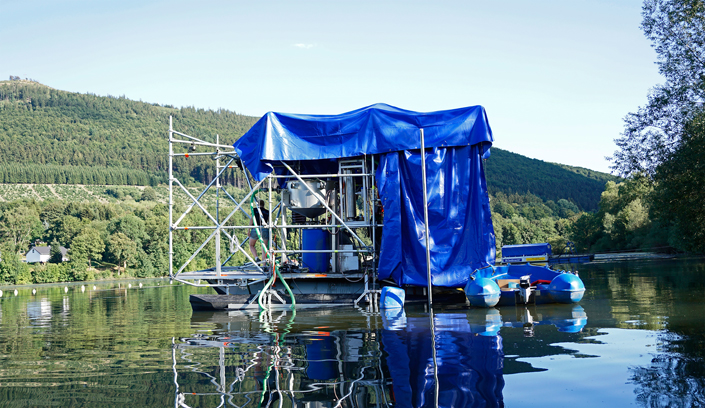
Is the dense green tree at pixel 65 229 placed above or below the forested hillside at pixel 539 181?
below

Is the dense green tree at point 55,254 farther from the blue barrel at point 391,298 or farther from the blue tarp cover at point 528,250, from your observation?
the blue barrel at point 391,298

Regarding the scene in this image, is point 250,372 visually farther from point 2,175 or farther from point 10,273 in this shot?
point 2,175

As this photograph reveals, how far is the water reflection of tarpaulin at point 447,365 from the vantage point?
636cm

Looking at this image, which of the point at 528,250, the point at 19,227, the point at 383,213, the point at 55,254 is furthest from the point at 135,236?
the point at 383,213

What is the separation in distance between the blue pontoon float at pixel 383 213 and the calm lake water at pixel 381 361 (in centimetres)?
145

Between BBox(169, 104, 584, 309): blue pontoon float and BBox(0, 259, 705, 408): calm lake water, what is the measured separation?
1452mm

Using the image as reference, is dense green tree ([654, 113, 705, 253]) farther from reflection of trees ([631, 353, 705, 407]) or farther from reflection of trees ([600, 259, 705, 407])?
reflection of trees ([631, 353, 705, 407])

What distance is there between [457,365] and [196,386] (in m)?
3.47

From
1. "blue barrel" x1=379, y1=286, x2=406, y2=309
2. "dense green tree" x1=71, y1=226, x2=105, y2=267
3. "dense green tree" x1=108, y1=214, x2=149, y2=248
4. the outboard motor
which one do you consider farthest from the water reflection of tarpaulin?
"dense green tree" x1=108, y1=214, x2=149, y2=248

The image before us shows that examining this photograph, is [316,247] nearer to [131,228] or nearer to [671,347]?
[671,347]

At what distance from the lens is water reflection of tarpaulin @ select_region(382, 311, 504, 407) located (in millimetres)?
6363

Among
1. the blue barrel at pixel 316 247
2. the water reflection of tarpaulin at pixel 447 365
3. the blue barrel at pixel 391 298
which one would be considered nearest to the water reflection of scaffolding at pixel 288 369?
the water reflection of tarpaulin at pixel 447 365

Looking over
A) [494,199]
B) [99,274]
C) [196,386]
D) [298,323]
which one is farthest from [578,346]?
[494,199]

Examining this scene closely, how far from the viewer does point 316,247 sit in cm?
1791
